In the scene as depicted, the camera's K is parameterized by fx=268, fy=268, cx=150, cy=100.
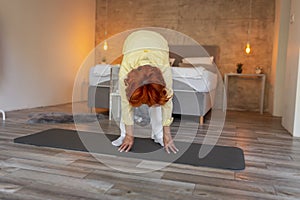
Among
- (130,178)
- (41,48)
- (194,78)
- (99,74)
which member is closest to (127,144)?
(130,178)

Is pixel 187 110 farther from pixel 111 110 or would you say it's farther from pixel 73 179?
pixel 73 179

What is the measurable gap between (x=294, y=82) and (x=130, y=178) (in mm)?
2281

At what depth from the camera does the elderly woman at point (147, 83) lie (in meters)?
1.49

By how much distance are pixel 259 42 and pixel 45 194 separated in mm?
4765

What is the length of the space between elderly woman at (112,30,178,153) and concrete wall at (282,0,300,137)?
1526 millimetres

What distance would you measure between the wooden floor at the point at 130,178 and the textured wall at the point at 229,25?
10.2ft

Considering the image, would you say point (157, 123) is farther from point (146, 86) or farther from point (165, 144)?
point (146, 86)

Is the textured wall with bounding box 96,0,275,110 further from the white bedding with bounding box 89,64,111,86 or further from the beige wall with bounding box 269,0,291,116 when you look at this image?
the white bedding with bounding box 89,64,111,86

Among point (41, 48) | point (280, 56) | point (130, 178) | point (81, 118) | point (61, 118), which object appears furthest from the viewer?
point (41, 48)

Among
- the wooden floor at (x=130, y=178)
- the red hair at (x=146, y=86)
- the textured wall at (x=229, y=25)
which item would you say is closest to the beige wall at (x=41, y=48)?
the textured wall at (x=229, y=25)

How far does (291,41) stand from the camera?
330 cm

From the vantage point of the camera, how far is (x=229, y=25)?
5.10 meters

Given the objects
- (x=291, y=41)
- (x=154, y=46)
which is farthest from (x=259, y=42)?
(x=154, y=46)

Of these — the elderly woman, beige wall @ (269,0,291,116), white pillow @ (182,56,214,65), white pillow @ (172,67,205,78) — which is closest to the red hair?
the elderly woman
